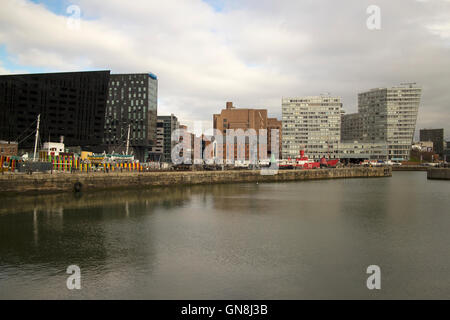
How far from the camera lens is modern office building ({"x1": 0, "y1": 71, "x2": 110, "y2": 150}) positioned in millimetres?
82062

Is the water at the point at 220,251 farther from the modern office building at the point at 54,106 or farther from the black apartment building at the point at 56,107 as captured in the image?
the black apartment building at the point at 56,107

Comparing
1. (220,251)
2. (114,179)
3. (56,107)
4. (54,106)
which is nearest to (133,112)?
(56,107)

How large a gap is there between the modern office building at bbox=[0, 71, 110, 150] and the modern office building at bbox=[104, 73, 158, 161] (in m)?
45.3

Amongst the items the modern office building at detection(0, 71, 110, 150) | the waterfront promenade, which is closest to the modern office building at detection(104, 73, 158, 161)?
the modern office building at detection(0, 71, 110, 150)

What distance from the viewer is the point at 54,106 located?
3327 inches

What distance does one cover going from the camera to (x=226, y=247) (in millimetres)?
24703

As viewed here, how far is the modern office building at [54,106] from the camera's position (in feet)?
269

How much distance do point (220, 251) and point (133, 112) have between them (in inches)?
4908

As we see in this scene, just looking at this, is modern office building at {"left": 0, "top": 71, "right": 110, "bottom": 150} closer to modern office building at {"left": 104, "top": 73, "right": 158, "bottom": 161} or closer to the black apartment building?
the black apartment building

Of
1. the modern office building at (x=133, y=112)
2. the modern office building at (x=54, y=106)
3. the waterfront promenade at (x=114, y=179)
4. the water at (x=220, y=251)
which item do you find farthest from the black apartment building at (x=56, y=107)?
the water at (x=220, y=251)

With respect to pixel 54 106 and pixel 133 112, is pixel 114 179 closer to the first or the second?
pixel 54 106

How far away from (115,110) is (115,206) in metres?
106
